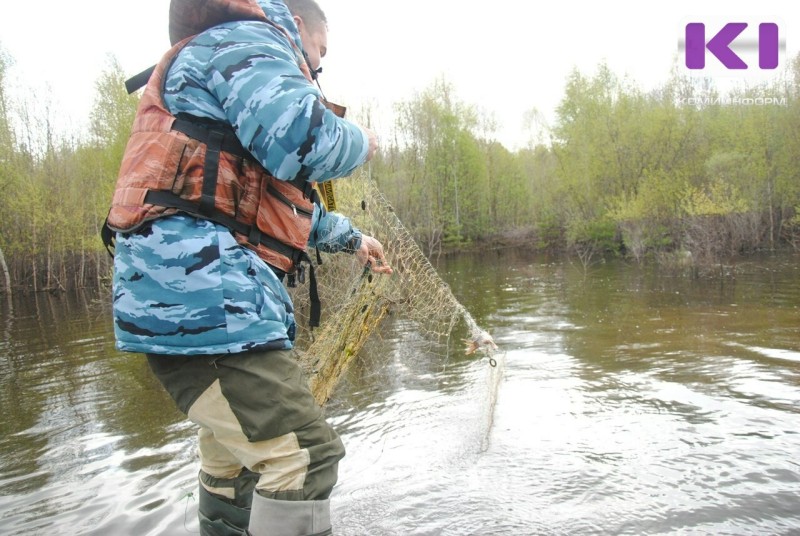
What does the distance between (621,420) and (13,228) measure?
31818 mm

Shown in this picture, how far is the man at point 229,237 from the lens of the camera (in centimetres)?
168

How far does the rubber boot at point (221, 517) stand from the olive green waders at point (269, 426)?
1.60ft

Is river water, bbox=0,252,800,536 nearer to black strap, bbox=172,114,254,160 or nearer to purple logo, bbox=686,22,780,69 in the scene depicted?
black strap, bbox=172,114,254,160

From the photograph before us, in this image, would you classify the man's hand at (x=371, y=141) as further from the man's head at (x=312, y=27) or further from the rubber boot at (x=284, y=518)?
the rubber boot at (x=284, y=518)

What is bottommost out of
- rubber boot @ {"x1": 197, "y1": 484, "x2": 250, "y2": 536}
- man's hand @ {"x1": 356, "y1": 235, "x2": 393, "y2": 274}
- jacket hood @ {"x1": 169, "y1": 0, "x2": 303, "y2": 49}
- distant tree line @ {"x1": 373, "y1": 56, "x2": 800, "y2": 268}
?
rubber boot @ {"x1": 197, "y1": 484, "x2": 250, "y2": 536}

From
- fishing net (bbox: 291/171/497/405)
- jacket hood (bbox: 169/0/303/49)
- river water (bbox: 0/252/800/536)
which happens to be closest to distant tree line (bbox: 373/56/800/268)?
river water (bbox: 0/252/800/536)

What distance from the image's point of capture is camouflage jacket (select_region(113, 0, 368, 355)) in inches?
65.8

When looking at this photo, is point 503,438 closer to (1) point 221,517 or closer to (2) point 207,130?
(1) point 221,517

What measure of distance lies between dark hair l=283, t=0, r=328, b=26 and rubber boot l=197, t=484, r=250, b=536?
2.02 metres

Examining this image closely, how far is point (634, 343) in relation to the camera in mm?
8641

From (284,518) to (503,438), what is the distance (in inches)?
133

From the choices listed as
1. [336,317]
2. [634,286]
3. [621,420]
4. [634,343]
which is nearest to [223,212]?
[336,317]

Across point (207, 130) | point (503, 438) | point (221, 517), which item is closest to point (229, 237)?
point (207, 130)

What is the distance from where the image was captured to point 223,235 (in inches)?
67.6
